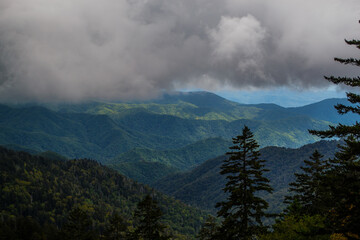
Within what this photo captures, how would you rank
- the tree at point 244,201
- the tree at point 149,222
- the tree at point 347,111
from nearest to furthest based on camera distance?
1. the tree at point 347,111
2. the tree at point 244,201
3. the tree at point 149,222

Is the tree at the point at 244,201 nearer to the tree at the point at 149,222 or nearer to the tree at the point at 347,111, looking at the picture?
the tree at the point at 347,111

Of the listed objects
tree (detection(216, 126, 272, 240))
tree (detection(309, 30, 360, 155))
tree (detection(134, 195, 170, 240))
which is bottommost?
tree (detection(134, 195, 170, 240))

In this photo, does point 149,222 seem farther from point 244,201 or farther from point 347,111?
point 347,111

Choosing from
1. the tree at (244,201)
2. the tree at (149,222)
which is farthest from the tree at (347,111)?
the tree at (149,222)

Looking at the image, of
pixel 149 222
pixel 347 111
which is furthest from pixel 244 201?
pixel 149 222

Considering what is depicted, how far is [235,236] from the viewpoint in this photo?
32.6 meters

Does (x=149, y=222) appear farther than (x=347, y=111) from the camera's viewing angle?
Yes

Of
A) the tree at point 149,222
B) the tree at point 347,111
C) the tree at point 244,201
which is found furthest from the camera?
the tree at point 149,222

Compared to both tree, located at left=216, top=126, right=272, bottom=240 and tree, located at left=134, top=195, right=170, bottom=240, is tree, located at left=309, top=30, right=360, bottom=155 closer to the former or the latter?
tree, located at left=216, top=126, right=272, bottom=240

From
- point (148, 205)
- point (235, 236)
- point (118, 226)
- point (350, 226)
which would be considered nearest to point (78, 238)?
point (118, 226)

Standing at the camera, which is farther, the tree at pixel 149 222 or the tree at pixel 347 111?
the tree at pixel 149 222

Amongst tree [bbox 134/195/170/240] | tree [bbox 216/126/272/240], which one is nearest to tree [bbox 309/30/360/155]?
tree [bbox 216/126/272/240]

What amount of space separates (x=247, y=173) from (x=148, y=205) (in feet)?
69.3

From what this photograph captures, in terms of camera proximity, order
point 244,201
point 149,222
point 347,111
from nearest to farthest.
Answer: point 347,111
point 244,201
point 149,222
